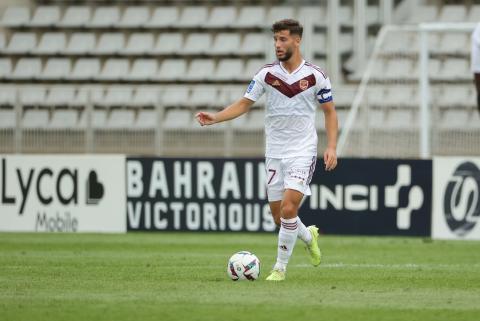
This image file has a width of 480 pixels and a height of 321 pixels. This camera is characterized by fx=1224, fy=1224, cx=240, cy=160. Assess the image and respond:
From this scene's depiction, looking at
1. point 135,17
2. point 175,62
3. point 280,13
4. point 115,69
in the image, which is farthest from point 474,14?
point 115,69

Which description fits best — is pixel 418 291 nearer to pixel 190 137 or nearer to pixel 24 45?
pixel 190 137

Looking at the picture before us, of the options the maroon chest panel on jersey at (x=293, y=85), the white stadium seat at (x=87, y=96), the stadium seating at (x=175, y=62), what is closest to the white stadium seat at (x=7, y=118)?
the stadium seating at (x=175, y=62)

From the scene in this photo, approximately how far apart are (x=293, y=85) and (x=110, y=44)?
17.2 meters

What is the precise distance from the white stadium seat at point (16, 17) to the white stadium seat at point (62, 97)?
584cm

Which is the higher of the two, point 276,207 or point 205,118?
point 205,118

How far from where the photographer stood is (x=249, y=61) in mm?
25984

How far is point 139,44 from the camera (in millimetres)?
27188

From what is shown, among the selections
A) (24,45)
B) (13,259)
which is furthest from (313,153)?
(24,45)

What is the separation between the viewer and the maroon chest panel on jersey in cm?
1066

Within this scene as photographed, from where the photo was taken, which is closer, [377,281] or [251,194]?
[377,281]

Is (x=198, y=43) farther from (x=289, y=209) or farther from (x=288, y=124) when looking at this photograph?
(x=289, y=209)

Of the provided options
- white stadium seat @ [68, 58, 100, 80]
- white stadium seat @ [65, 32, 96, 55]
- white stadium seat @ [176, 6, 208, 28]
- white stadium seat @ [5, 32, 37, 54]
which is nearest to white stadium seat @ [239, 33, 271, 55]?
white stadium seat @ [176, 6, 208, 28]

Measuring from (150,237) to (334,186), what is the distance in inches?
112

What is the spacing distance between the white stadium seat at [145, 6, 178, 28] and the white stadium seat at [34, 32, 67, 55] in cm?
198
